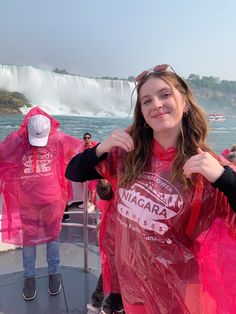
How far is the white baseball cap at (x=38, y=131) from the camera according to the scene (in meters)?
2.47

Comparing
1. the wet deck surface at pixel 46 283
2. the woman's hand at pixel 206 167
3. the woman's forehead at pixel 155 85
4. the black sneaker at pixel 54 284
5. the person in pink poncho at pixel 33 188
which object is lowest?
the wet deck surface at pixel 46 283

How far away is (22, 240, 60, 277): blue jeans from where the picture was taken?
8.50ft

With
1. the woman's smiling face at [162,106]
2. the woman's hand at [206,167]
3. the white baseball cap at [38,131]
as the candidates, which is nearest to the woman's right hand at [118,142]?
the woman's smiling face at [162,106]

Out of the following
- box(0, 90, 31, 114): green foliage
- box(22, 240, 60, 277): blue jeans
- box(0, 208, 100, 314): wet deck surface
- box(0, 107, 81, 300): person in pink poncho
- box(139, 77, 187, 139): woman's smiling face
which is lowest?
box(0, 90, 31, 114): green foliage

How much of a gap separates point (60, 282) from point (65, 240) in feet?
3.58

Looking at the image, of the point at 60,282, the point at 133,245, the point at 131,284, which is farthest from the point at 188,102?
the point at 60,282

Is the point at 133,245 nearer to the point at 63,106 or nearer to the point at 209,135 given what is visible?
the point at 209,135

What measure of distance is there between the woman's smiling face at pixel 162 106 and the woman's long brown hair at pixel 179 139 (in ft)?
0.08

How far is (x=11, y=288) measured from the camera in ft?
8.55

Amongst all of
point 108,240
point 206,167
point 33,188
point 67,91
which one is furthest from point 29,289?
point 67,91

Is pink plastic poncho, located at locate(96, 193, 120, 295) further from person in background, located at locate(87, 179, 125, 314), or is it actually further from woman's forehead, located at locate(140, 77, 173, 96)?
woman's forehead, located at locate(140, 77, 173, 96)

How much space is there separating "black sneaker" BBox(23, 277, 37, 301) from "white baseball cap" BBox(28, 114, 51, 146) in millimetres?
1026

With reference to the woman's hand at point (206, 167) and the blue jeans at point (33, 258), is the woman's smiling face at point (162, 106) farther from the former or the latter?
the blue jeans at point (33, 258)

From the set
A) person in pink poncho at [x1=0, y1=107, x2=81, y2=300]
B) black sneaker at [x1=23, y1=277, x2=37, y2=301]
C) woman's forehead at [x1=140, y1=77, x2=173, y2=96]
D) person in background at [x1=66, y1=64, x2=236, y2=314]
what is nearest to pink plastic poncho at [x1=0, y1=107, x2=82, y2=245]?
person in pink poncho at [x1=0, y1=107, x2=81, y2=300]
